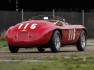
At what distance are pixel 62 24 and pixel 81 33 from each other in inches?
52.8

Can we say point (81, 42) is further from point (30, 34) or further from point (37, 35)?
point (30, 34)

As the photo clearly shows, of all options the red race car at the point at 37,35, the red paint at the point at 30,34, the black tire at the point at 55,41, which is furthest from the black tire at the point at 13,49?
the black tire at the point at 55,41

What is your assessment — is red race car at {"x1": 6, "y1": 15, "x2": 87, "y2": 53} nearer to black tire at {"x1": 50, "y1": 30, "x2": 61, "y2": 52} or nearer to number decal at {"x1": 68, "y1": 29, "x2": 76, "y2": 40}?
black tire at {"x1": 50, "y1": 30, "x2": 61, "y2": 52}

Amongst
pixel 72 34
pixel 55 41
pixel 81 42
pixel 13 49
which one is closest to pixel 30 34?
pixel 55 41

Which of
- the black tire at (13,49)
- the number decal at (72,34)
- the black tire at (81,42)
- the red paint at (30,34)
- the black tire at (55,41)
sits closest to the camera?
the red paint at (30,34)

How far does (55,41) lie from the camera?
16859 millimetres

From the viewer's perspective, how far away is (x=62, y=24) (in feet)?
58.6

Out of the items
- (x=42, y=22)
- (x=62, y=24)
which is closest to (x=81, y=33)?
(x=62, y=24)

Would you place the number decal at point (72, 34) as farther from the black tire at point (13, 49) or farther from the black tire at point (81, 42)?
the black tire at point (13, 49)

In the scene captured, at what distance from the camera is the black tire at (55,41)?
16703 millimetres

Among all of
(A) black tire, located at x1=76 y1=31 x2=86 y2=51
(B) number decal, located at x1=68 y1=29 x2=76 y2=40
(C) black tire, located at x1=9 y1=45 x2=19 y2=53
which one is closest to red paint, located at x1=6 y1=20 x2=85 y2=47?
(C) black tire, located at x1=9 y1=45 x2=19 y2=53

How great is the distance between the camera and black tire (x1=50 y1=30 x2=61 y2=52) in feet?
54.8

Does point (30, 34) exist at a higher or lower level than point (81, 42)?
higher
